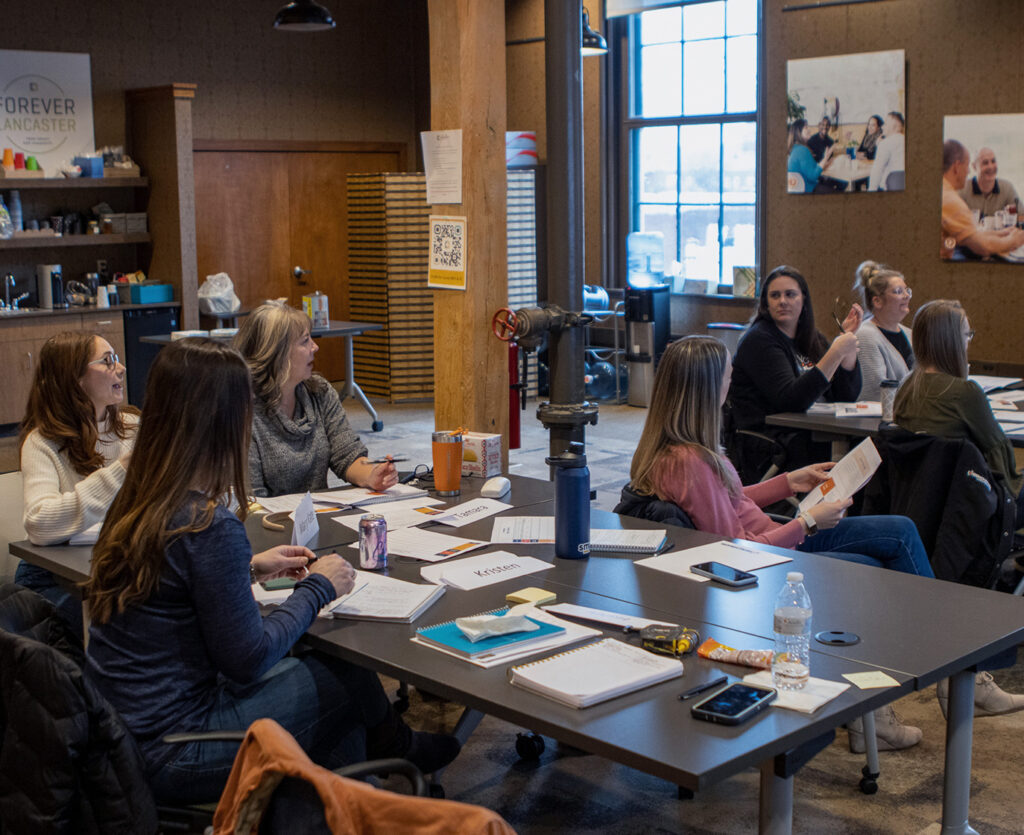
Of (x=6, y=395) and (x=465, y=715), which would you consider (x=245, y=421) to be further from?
(x=6, y=395)

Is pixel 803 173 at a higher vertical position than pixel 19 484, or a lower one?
higher

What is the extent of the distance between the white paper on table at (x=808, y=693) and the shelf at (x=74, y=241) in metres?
7.53

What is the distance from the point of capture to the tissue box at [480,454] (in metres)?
3.87

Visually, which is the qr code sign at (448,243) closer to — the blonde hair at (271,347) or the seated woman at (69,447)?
the blonde hair at (271,347)

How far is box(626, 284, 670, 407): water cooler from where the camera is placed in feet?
31.2

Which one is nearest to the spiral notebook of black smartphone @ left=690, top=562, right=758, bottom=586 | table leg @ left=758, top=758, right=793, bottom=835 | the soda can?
table leg @ left=758, top=758, right=793, bottom=835

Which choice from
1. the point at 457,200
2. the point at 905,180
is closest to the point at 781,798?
the point at 457,200

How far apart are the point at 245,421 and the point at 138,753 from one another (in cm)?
64

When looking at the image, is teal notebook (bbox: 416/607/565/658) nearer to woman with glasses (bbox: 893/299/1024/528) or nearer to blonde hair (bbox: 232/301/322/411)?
blonde hair (bbox: 232/301/322/411)

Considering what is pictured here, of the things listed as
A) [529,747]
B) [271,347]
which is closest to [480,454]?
[271,347]

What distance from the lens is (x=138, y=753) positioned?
2.18 m

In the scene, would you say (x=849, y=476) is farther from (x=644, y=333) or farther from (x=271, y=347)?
(x=644, y=333)

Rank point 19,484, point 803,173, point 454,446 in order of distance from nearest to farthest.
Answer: point 19,484
point 454,446
point 803,173

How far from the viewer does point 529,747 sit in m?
3.39
